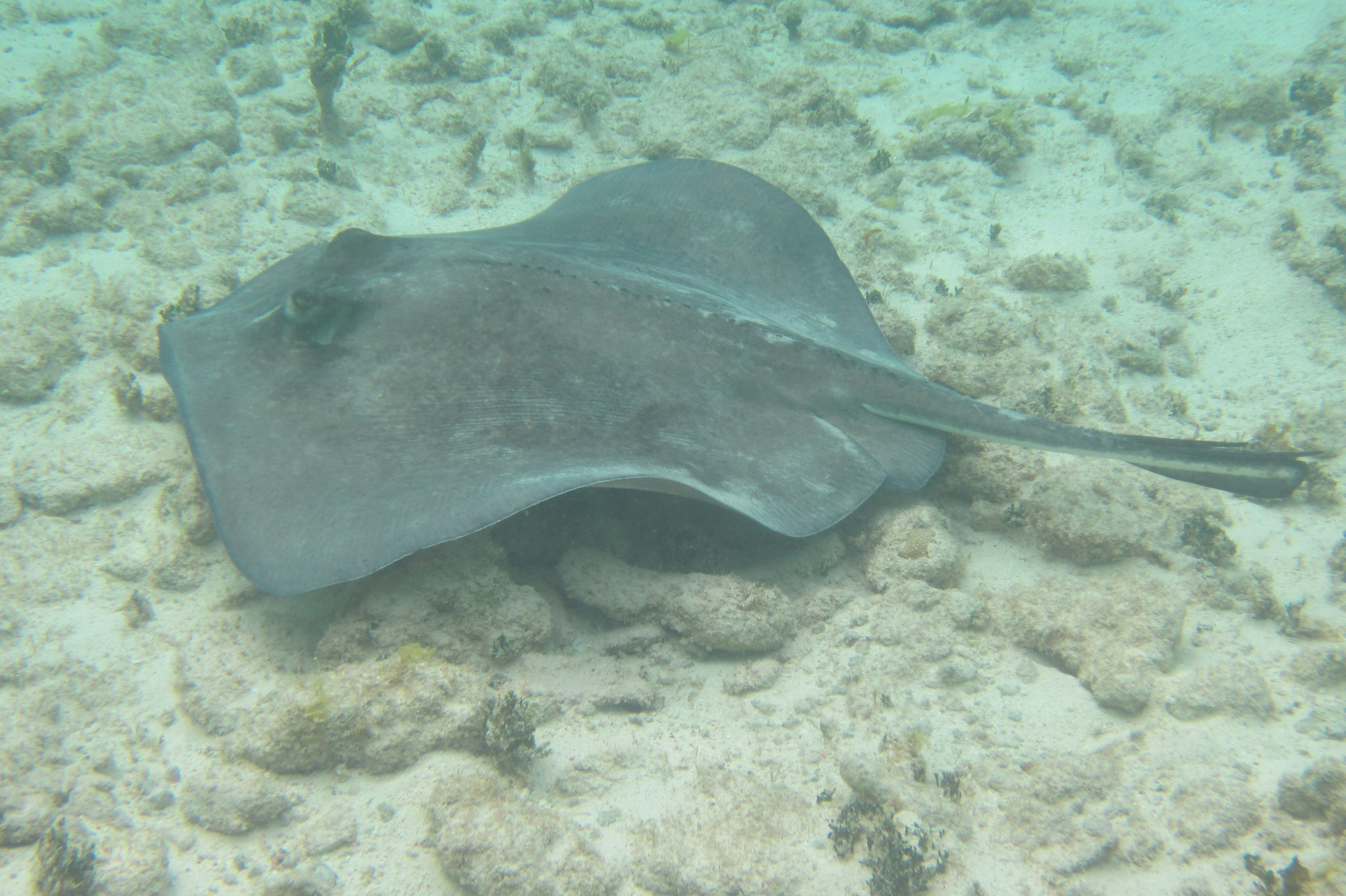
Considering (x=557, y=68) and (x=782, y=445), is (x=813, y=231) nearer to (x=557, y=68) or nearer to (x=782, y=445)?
(x=782, y=445)

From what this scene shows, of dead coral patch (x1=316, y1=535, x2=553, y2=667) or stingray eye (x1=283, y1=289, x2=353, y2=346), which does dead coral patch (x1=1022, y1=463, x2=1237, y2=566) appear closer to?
dead coral patch (x1=316, y1=535, x2=553, y2=667)

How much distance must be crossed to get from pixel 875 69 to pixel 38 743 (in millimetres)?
11147

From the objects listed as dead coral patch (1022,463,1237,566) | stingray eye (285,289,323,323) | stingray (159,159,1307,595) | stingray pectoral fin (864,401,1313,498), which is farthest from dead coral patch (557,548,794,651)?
stingray eye (285,289,323,323)

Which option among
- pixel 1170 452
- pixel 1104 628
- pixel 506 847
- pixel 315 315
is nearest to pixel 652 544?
pixel 506 847

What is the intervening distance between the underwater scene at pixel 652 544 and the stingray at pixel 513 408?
2 centimetres

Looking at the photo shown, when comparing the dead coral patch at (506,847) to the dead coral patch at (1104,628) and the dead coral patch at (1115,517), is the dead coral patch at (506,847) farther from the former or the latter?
the dead coral patch at (1115,517)

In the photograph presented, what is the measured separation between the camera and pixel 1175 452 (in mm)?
3600

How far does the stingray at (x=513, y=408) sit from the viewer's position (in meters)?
2.91

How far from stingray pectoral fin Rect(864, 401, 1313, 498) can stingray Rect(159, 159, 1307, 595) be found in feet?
0.04

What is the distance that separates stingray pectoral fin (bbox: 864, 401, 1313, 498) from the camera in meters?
3.60

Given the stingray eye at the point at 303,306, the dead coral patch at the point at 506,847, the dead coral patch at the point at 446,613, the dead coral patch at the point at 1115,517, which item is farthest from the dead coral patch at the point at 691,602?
the stingray eye at the point at 303,306

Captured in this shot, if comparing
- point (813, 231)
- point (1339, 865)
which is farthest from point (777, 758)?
point (813, 231)

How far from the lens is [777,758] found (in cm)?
304

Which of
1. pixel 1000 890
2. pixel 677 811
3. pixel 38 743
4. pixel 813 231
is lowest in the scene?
pixel 38 743
